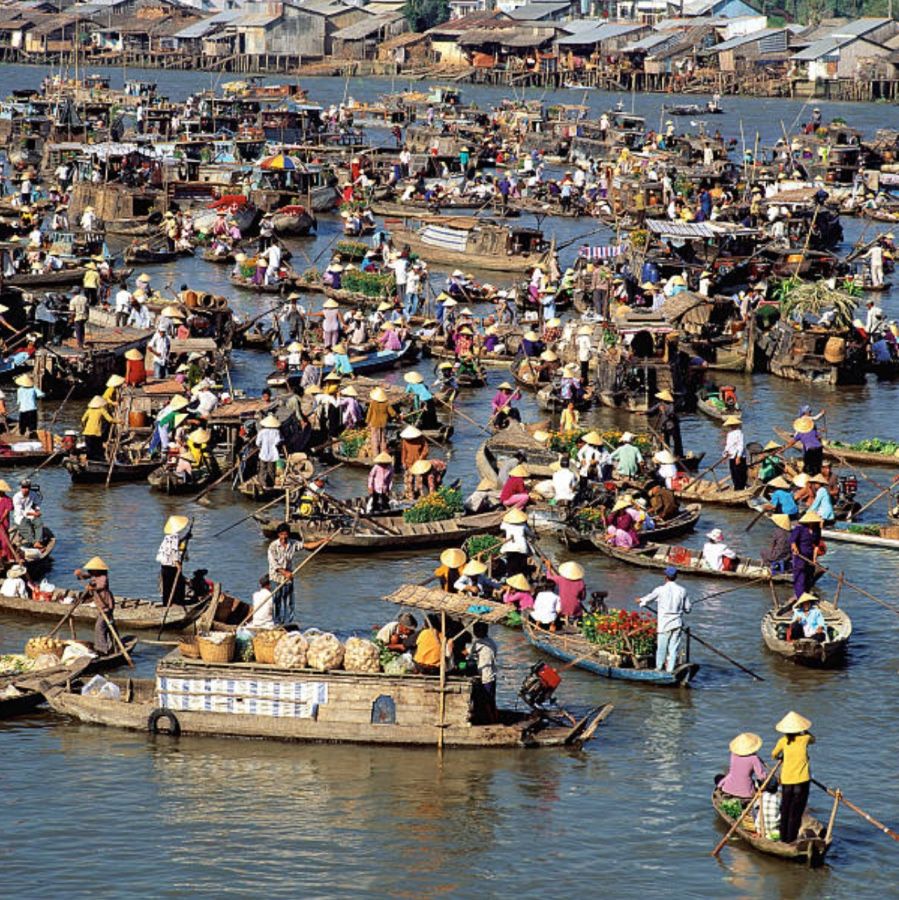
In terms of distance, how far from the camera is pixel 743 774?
20.0 meters

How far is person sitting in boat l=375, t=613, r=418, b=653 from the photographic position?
72.8 feet

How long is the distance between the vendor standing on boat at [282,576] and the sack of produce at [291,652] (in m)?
2.08

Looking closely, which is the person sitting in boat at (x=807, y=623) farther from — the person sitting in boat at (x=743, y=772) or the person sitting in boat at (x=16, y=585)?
the person sitting in boat at (x=16, y=585)

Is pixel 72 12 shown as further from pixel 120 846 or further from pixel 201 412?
pixel 120 846

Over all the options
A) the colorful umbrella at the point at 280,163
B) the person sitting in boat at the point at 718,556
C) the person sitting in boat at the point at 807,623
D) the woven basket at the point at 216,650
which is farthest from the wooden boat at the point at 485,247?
the woven basket at the point at 216,650

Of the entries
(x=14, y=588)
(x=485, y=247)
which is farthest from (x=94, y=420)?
(x=485, y=247)

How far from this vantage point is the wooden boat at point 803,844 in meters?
19.2

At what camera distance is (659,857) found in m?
19.9

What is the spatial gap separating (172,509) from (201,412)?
2318 mm

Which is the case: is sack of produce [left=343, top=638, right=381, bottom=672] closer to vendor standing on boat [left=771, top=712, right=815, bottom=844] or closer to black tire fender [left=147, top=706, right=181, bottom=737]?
black tire fender [left=147, top=706, right=181, bottom=737]

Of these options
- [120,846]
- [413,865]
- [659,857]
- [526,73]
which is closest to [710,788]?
[659,857]

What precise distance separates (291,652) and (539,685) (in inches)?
113

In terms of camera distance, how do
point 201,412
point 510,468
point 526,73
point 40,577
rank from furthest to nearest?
point 526,73 < point 201,412 < point 510,468 < point 40,577

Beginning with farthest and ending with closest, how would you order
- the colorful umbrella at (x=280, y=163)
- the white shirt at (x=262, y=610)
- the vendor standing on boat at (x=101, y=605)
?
the colorful umbrella at (x=280, y=163) → the vendor standing on boat at (x=101, y=605) → the white shirt at (x=262, y=610)
